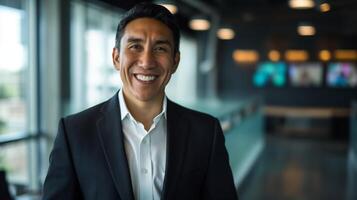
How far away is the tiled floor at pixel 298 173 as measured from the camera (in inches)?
224

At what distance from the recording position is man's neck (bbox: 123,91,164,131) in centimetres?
120

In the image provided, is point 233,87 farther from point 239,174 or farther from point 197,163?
point 197,163

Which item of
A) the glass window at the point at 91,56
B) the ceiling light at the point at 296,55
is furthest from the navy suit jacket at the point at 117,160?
the ceiling light at the point at 296,55

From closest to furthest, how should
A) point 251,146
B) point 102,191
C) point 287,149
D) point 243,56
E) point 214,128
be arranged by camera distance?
point 102,191 → point 214,128 → point 251,146 → point 287,149 → point 243,56

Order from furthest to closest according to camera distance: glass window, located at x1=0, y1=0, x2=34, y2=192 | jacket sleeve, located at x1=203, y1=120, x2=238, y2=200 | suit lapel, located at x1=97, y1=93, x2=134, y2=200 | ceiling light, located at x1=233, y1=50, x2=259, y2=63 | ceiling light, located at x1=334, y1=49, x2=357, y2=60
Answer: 1. ceiling light, located at x1=233, y1=50, x2=259, y2=63
2. ceiling light, located at x1=334, y1=49, x2=357, y2=60
3. glass window, located at x1=0, y1=0, x2=34, y2=192
4. jacket sleeve, located at x1=203, y1=120, x2=238, y2=200
5. suit lapel, located at x1=97, y1=93, x2=134, y2=200

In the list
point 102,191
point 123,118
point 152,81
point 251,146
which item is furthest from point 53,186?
point 251,146

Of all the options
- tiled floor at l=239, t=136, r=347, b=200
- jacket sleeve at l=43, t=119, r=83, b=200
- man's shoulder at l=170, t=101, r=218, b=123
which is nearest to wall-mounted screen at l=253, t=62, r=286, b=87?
tiled floor at l=239, t=136, r=347, b=200

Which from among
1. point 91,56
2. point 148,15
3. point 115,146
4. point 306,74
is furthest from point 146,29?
point 306,74

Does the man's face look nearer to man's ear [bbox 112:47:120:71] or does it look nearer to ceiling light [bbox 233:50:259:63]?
man's ear [bbox 112:47:120:71]

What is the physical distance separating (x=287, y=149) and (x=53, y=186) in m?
8.82

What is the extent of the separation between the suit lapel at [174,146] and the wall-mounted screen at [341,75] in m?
11.5

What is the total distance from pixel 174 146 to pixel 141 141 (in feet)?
0.31

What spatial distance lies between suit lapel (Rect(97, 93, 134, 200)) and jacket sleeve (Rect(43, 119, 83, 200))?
98 millimetres

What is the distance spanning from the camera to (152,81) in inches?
45.1
